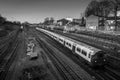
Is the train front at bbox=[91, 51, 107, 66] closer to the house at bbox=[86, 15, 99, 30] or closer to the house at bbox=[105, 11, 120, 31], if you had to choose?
the house at bbox=[105, 11, 120, 31]

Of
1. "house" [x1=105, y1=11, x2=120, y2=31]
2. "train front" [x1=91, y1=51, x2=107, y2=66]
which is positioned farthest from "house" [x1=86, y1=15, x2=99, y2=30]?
"train front" [x1=91, y1=51, x2=107, y2=66]

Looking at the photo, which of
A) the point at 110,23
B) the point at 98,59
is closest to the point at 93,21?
the point at 110,23

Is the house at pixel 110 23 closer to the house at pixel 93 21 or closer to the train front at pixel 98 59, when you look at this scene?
the house at pixel 93 21

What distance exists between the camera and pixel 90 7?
89625mm

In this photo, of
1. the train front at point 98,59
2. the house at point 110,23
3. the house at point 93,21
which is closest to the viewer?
the train front at point 98,59

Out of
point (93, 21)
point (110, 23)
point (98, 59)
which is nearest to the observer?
point (98, 59)

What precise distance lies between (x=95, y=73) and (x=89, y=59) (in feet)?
6.30

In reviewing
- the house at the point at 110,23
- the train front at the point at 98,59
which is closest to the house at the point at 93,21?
the house at the point at 110,23

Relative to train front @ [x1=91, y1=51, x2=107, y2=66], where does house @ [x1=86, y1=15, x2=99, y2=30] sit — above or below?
above

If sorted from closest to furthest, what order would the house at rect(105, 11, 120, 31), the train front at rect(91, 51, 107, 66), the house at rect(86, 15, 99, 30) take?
the train front at rect(91, 51, 107, 66) → the house at rect(105, 11, 120, 31) → the house at rect(86, 15, 99, 30)

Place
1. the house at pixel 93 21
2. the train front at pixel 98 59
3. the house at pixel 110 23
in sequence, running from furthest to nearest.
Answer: the house at pixel 93 21 < the house at pixel 110 23 < the train front at pixel 98 59

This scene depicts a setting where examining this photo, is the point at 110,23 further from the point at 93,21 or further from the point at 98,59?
the point at 98,59

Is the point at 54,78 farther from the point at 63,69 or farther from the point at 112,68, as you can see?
the point at 112,68

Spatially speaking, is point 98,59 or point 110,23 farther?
point 110,23
